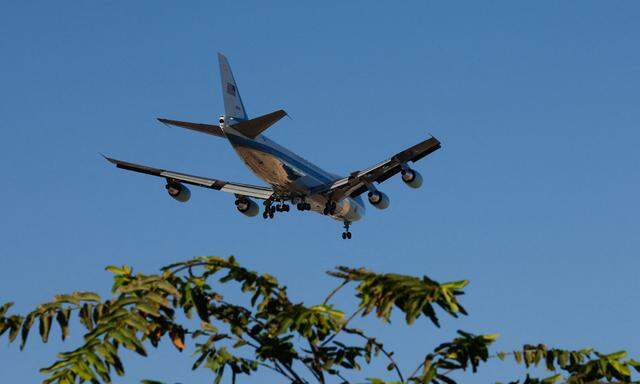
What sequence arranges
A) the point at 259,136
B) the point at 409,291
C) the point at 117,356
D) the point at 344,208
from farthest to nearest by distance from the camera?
the point at 344,208 < the point at 259,136 < the point at 409,291 < the point at 117,356

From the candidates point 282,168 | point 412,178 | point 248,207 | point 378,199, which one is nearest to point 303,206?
point 282,168

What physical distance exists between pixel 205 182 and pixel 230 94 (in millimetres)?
7758

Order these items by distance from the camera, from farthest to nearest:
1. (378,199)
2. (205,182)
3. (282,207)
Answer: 1. (205,182)
2. (378,199)
3. (282,207)

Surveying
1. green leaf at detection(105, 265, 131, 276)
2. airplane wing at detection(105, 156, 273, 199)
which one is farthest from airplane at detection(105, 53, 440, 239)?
green leaf at detection(105, 265, 131, 276)

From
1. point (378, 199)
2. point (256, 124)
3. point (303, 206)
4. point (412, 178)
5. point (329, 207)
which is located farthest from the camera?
point (329, 207)

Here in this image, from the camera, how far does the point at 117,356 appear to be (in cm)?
879

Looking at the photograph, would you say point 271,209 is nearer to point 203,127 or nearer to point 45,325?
point 203,127

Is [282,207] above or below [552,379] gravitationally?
above

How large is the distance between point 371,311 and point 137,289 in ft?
7.25

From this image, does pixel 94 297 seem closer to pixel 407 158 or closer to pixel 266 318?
pixel 266 318

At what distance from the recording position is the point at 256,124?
191ft

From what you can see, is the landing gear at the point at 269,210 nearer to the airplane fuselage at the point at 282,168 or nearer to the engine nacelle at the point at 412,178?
the airplane fuselage at the point at 282,168

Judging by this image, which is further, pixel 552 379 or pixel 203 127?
pixel 203 127

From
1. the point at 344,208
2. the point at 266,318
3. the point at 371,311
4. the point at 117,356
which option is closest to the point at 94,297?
the point at 117,356
